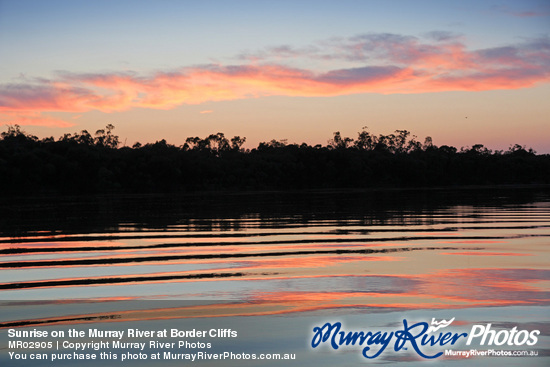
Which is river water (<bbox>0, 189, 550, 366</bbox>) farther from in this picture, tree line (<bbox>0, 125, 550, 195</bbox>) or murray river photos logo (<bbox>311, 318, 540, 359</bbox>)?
tree line (<bbox>0, 125, 550, 195</bbox>)

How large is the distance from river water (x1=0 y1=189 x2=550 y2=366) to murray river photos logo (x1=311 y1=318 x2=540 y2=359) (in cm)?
25

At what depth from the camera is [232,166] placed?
11631 cm

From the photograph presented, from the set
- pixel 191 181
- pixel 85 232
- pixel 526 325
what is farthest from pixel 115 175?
pixel 526 325

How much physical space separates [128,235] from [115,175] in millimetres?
74161

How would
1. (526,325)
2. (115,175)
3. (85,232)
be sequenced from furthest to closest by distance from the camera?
(115,175) < (85,232) < (526,325)

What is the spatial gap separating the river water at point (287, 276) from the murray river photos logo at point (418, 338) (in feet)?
0.82

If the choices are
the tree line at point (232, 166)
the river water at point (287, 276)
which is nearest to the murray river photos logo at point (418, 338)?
the river water at point (287, 276)

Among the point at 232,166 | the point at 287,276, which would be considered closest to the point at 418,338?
the point at 287,276

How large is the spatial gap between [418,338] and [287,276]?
5474 millimetres

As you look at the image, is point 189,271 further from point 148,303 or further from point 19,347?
point 19,347

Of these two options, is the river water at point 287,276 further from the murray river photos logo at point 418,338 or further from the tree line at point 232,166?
the tree line at point 232,166

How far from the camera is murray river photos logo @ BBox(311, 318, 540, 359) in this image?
9211mm

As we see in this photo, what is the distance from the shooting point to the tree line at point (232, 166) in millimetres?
90000

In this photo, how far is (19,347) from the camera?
923 cm
